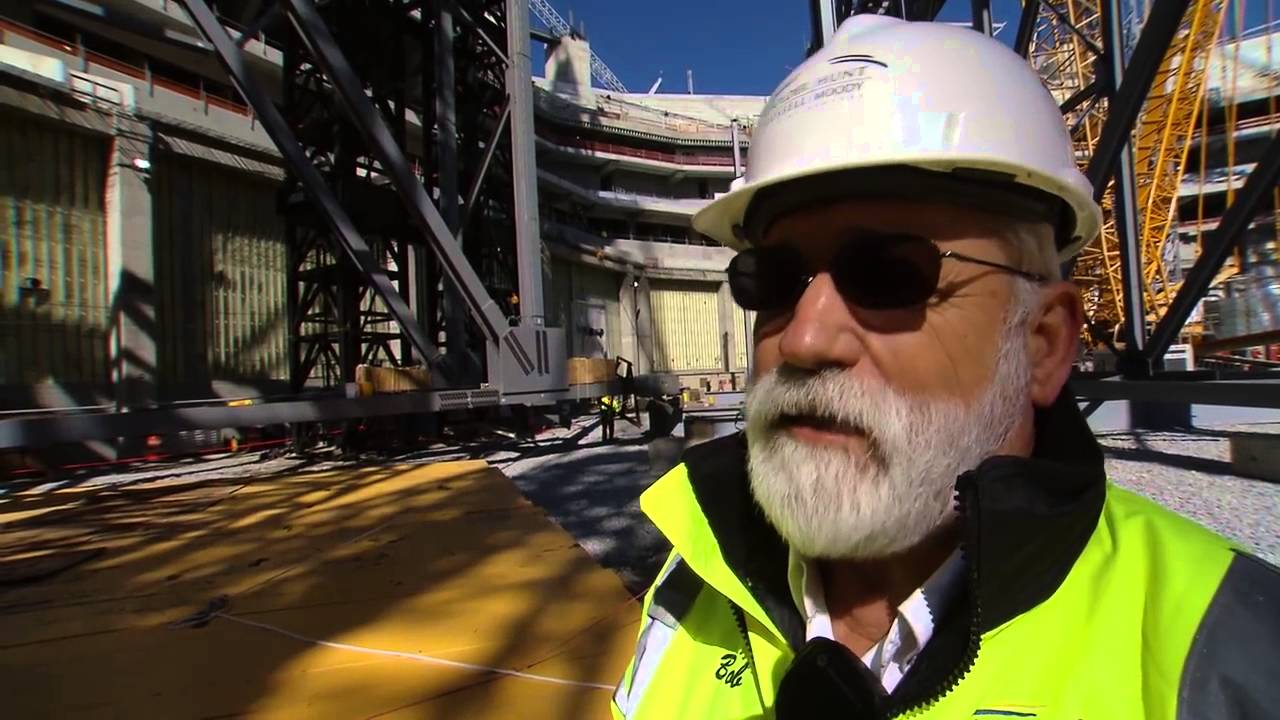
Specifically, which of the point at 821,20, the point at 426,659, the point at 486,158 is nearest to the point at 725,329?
the point at 486,158

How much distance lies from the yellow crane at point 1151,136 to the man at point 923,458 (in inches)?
953

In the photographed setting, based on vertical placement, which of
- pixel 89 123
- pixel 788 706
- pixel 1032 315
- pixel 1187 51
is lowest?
pixel 788 706

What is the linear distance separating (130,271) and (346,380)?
4.73m

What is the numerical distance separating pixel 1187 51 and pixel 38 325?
30559 mm

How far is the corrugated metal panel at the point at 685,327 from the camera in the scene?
3023cm

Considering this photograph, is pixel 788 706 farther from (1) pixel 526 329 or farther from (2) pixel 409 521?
(1) pixel 526 329

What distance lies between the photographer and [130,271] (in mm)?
10945

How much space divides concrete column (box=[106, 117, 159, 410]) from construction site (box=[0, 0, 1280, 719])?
6 centimetres

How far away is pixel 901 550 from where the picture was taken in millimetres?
1036

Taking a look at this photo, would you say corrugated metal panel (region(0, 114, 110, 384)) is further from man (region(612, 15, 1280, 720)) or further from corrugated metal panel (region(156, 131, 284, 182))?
man (region(612, 15, 1280, 720))

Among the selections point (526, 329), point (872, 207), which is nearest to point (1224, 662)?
point (872, 207)

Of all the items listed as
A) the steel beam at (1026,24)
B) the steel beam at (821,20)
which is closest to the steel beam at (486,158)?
the steel beam at (821,20)

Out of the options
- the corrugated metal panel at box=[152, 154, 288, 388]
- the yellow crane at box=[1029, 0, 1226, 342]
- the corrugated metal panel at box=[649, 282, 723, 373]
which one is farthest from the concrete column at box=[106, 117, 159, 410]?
the yellow crane at box=[1029, 0, 1226, 342]

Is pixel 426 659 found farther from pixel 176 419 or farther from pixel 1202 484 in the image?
pixel 1202 484
